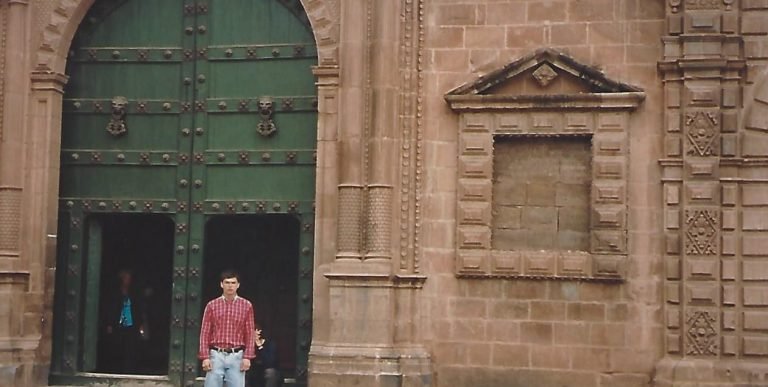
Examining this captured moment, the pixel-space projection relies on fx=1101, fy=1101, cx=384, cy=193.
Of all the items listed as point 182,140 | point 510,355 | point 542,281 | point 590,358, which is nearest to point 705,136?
point 542,281

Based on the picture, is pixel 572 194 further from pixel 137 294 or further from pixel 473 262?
pixel 137 294

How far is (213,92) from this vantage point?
14.4 meters

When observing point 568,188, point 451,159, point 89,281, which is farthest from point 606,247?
point 89,281

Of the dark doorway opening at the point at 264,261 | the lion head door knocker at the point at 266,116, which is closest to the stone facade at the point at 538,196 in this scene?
the lion head door knocker at the point at 266,116

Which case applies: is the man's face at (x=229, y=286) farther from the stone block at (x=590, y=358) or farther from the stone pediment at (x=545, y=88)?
the stone block at (x=590, y=358)

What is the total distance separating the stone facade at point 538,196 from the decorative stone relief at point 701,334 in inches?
Result: 0.9

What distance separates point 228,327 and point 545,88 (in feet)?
16.0

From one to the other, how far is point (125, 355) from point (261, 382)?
3425 millimetres

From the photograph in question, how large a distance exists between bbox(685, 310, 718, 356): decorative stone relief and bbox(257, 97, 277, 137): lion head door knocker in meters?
5.63

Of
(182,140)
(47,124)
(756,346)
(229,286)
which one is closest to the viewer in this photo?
(229,286)

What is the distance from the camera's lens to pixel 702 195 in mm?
12633

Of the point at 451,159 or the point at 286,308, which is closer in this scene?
the point at 451,159

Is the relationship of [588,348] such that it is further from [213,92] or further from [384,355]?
[213,92]

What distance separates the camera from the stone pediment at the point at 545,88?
12969mm
